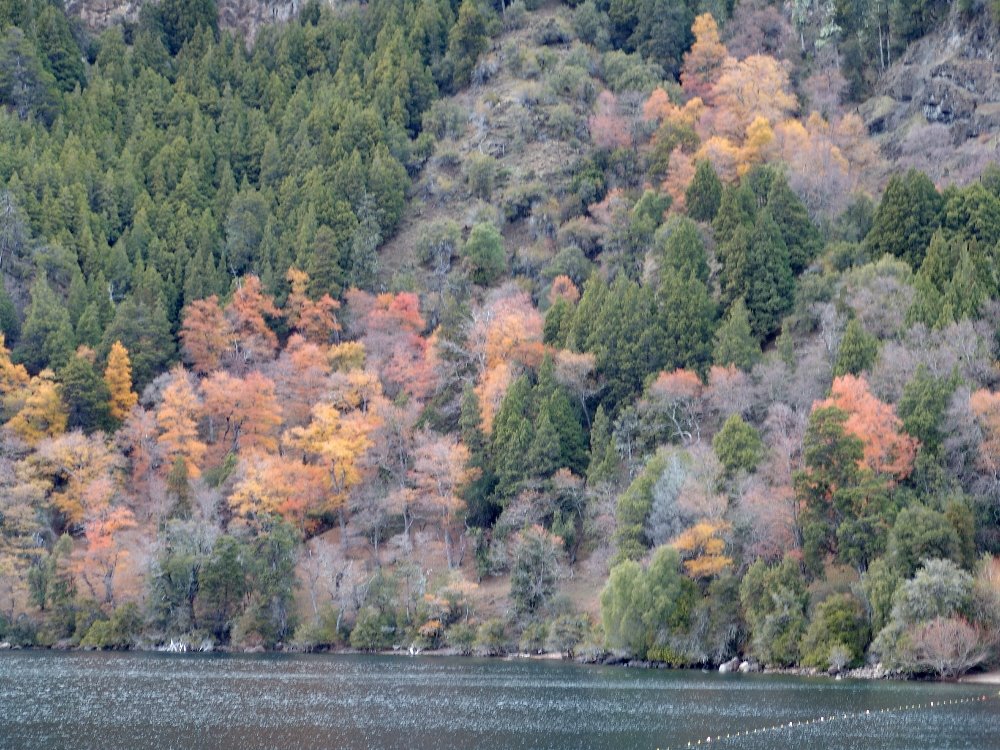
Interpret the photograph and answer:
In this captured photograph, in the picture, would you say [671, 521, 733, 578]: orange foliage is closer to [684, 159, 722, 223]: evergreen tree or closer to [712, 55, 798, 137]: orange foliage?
[684, 159, 722, 223]: evergreen tree

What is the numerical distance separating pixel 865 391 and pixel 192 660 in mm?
33915

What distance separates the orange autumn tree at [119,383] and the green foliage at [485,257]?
25020 mm

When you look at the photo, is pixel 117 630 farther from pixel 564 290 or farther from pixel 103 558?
pixel 564 290

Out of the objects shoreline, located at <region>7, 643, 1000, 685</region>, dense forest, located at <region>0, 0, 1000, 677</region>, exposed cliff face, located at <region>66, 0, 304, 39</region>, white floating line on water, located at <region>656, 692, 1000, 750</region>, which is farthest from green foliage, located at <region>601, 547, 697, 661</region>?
exposed cliff face, located at <region>66, 0, 304, 39</region>

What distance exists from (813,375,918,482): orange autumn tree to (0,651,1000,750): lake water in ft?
40.0

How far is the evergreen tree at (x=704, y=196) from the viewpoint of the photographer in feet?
330

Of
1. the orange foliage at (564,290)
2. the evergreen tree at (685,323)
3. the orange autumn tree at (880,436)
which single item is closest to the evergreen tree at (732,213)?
the evergreen tree at (685,323)

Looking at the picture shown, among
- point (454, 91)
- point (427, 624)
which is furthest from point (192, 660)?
point (454, 91)

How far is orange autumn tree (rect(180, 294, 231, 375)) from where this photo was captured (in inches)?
4158

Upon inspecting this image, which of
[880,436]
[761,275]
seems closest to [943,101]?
[761,275]

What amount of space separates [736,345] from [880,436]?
16586 mm

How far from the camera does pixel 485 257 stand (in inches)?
4326

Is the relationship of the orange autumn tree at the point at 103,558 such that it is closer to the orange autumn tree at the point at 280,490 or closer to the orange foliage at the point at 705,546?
the orange autumn tree at the point at 280,490

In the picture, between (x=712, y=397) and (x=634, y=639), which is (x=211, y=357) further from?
(x=634, y=639)
